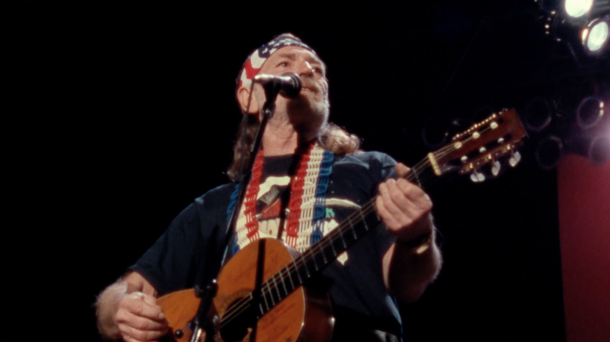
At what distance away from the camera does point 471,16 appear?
15.4ft

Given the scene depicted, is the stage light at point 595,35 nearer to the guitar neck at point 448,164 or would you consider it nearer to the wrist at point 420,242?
the guitar neck at point 448,164

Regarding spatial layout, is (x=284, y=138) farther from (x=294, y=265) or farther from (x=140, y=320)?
(x=140, y=320)

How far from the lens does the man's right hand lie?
2.07m

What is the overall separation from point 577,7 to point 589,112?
0.88m

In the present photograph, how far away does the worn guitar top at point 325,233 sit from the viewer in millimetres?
2123

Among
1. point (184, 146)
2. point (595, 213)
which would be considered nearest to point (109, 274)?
point (184, 146)

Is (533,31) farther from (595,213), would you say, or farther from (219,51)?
(219,51)

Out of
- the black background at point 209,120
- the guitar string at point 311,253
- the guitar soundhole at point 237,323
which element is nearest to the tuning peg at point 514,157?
the guitar string at point 311,253

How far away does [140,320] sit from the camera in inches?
81.5

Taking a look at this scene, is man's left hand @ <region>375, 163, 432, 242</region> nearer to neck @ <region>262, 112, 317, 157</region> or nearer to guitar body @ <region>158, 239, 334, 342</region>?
guitar body @ <region>158, 239, 334, 342</region>

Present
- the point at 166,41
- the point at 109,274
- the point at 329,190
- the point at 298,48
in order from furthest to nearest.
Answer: the point at 166,41, the point at 109,274, the point at 298,48, the point at 329,190

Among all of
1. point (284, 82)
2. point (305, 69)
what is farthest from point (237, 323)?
point (305, 69)

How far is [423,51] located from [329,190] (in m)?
2.99

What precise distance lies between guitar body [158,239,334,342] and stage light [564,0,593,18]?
3.15m
